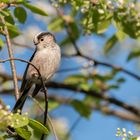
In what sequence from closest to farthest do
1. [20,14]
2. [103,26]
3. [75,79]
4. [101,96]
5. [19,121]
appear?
[19,121] < [20,14] < [103,26] < [75,79] < [101,96]

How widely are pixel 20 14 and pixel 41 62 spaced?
43cm

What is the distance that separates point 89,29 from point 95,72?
1.34 meters

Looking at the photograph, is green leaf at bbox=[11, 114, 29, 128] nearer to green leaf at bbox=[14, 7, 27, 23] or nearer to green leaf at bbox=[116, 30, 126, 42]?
green leaf at bbox=[14, 7, 27, 23]

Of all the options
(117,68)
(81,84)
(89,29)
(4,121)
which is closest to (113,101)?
(117,68)

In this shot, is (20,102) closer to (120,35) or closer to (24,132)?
(24,132)

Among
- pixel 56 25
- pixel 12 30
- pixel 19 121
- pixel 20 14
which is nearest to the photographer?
pixel 19 121

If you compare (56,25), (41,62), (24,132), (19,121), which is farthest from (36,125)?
(56,25)

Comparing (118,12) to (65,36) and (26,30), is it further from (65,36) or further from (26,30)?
(26,30)

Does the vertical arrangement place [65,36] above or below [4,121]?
below

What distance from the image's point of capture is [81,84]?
236 inches

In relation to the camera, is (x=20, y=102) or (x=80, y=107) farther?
(x=80, y=107)

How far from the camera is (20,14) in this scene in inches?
178

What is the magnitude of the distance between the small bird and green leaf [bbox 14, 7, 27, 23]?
263 mm

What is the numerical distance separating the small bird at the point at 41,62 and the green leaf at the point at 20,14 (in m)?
0.26
